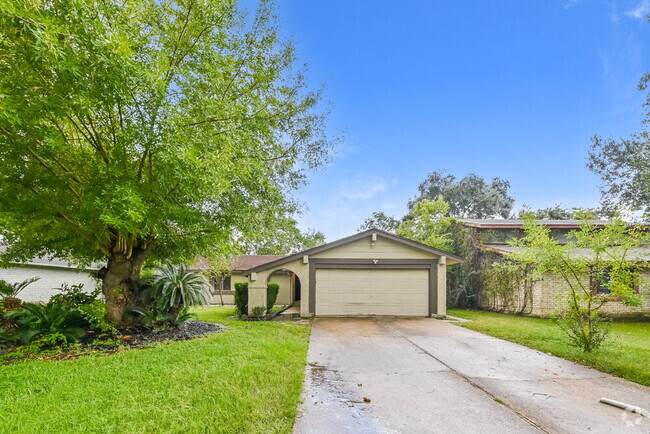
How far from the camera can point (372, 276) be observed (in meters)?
12.3

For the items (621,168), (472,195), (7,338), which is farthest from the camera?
(472,195)

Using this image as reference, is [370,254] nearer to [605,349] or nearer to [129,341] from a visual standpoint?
[605,349]

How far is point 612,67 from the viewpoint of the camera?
13750 mm

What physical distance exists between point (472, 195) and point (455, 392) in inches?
1311

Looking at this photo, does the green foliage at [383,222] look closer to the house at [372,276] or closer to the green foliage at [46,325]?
the house at [372,276]

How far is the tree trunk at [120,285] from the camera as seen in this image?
727 centimetres

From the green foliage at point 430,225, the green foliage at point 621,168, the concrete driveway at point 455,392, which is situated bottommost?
the concrete driveway at point 455,392

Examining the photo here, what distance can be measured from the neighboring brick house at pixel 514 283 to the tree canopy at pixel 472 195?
17.4 meters

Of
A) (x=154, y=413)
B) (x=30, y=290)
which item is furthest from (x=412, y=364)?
(x=30, y=290)

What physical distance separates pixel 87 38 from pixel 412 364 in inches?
270

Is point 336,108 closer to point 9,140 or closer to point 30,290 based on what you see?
point 9,140

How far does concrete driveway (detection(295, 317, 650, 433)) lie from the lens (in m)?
3.09

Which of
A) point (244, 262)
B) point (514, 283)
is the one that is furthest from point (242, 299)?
point (514, 283)

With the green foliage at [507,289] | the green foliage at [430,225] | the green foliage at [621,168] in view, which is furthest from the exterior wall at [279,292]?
the green foliage at [621,168]
